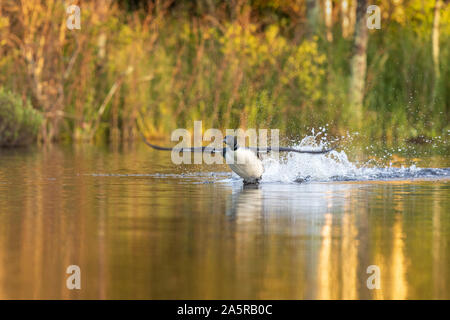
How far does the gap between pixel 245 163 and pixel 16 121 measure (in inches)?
628

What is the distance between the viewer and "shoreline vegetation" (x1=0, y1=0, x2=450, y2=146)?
31.0 meters

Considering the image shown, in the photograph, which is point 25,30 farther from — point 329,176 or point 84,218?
point 84,218

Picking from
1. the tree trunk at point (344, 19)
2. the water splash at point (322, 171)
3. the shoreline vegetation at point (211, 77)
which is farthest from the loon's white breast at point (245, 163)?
the tree trunk at point (344, 19)

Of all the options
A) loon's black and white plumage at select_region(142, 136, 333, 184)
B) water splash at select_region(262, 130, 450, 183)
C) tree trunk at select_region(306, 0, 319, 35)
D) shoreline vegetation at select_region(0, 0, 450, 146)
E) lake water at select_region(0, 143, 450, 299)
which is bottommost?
lake water at select_region(0, 143, 450, 299)

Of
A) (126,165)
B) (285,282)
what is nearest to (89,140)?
(126,165)

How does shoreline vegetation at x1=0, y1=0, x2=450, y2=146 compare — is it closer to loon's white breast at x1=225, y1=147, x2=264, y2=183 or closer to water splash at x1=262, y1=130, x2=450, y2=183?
water splash at x1=262, y1=130, x2=450, y2=183

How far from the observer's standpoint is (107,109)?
118ft

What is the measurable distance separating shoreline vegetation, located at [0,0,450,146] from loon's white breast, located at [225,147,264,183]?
11546 mm

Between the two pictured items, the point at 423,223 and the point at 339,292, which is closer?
the point at 339,292

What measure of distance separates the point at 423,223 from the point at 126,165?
457 inches

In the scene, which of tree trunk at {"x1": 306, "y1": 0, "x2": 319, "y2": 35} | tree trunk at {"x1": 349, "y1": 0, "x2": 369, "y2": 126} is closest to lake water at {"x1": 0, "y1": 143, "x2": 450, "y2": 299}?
tree trunk at {"x1": 349, "y1": 0, "x2": 369, "y2": 126}

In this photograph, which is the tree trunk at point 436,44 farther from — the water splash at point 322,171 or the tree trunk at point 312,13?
the water splash at point 322,171

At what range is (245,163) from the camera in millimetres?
17125

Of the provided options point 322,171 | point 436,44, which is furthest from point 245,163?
point 436,44
